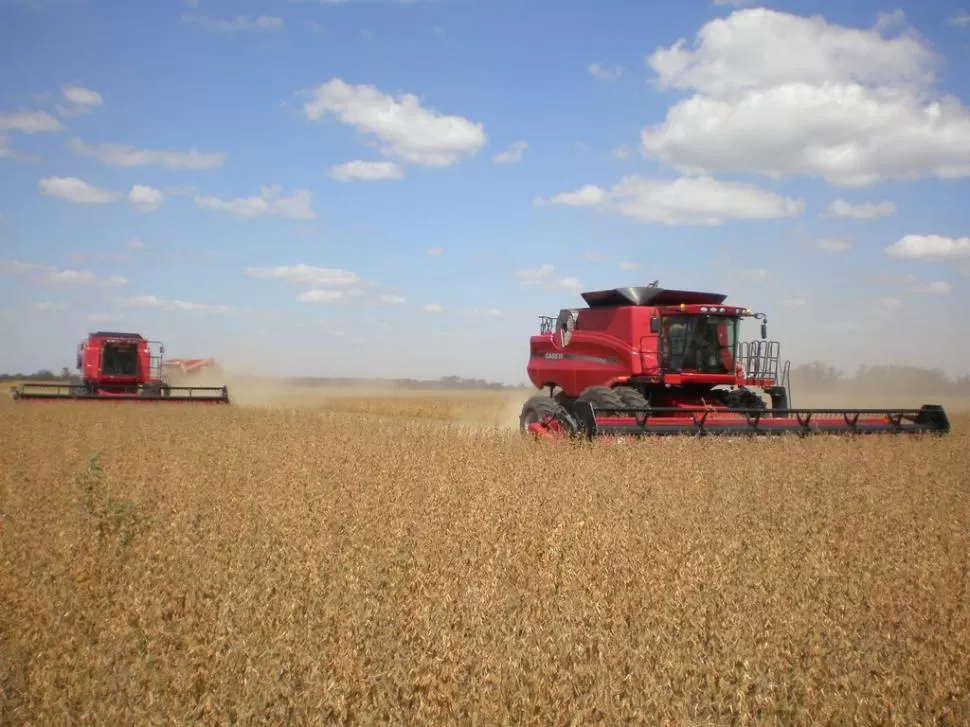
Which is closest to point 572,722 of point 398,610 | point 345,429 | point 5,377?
point 398,610

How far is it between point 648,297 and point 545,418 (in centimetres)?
266

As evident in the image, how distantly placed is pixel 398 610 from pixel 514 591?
66 centimetres

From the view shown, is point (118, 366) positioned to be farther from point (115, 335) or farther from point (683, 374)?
point (683, 374)

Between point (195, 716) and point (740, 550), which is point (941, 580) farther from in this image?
point (195, 716)

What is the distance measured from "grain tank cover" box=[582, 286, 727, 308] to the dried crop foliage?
524 centimetres

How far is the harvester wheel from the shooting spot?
35.5 ft

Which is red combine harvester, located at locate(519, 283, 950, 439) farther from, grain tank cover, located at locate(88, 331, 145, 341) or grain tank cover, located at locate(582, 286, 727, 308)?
grain tank cover, located at locate(88, 331, 145, 341)

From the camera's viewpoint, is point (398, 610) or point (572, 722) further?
point (398, 610)

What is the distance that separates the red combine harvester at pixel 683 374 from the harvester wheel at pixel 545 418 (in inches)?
0.8

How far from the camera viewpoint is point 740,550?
16.7 ft

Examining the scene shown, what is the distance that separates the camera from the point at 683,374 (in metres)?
12.3

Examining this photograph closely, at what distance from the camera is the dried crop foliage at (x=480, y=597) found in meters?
2.99

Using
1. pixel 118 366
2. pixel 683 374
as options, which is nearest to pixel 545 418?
pixel 683 374

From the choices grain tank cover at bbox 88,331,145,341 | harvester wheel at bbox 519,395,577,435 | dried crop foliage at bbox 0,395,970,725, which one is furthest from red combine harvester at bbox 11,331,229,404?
dried crop foliage at bbox 0,395,970,725
